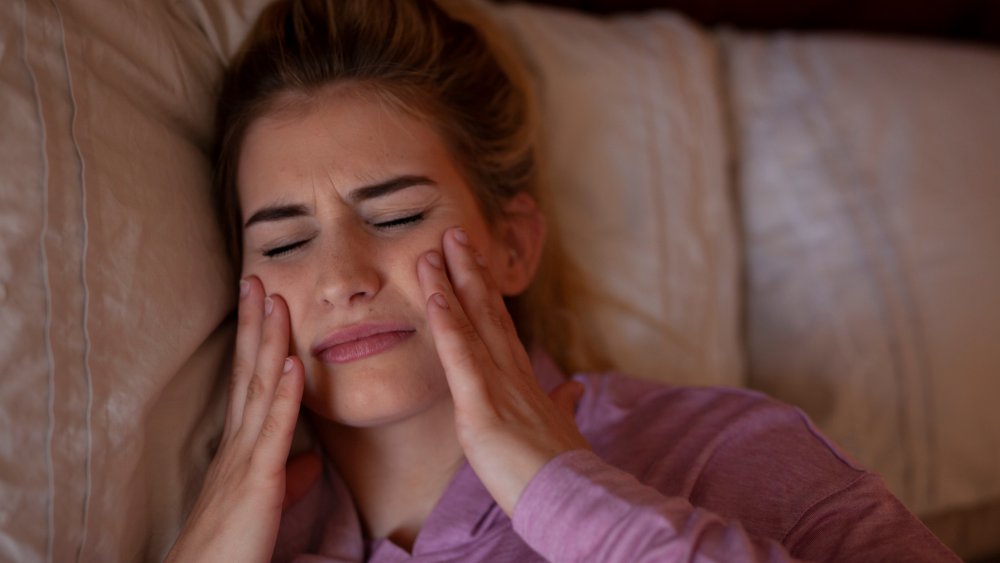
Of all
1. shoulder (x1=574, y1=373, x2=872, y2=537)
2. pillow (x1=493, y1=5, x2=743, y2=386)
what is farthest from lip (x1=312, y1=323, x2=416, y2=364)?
pillow (x1=493, y1=5, x2=743, y2=386)

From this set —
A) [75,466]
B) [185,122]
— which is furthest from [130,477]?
[185,122]

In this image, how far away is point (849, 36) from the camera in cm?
183

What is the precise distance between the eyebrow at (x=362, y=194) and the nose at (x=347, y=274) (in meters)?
0.06

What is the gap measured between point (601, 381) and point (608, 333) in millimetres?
267

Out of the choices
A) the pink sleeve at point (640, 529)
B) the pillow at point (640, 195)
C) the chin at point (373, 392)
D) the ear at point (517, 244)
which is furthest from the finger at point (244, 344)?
the pillow at point (640, 195)

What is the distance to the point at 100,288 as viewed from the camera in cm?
102

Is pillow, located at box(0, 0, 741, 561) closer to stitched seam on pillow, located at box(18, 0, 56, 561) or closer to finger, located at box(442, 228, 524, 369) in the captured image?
stitched seam on pillow, located at box(18, 0, 56, 561)

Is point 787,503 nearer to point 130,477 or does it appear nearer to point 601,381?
point 601,381

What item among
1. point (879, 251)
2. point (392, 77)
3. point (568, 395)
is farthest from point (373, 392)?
point (879, 251)

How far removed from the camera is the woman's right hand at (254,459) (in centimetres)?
106

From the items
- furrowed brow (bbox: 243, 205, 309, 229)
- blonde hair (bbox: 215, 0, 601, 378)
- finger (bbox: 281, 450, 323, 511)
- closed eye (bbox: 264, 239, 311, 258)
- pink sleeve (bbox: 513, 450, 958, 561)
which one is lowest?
finger (bbox: 281, 450, 323, 511)

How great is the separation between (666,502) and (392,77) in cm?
69

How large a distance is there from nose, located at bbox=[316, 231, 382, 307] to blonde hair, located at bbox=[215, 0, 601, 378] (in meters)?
0.23

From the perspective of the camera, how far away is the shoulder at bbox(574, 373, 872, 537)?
1046mm
